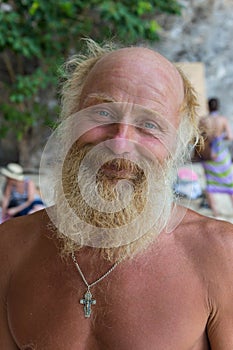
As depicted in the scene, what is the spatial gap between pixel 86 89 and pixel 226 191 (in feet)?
14.0

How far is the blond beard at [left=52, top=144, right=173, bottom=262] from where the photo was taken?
42.5 inches

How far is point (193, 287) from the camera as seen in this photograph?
3.42 feet

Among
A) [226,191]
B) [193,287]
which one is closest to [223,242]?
[193,287]

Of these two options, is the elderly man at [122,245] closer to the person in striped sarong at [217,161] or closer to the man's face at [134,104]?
the man's face at [134,104]

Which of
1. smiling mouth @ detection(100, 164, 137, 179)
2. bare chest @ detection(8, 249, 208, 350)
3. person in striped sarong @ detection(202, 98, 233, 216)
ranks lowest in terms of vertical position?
person in striped sarong @ detection(202, 98, 233, 216)

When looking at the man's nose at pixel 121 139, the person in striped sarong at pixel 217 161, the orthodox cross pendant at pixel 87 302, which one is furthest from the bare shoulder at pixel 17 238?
the person in striped sarong at pixel 217 161

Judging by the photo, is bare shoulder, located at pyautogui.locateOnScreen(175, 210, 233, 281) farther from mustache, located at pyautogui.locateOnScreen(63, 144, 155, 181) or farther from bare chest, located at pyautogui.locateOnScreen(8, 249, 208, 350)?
mustache, located at pyautogui.locateOnScreen(63, 144, 155, 181)

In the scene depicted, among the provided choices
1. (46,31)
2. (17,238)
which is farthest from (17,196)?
(17,238)

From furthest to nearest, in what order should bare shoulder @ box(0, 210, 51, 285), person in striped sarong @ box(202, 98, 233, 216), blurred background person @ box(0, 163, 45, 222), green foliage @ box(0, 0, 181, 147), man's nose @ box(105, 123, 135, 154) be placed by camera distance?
green foliage @ box(0, 0, 181, 147) → person in striped sarong @ box(202, 98, 233, 216) → blurred background person @ box(0, 163, 45, 222) → bare shoulder @ box(0, 210, 51, 285) → man's nose @ box(105, 123, 135, 154)

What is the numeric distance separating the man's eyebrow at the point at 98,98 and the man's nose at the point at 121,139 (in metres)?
0.07

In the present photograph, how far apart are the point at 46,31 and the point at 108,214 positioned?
544 cm

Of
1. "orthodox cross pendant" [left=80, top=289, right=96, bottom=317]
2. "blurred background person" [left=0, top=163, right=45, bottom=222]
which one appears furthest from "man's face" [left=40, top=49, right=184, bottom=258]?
"blurred background person" [left=0, top=163, right=45, bottom=222]

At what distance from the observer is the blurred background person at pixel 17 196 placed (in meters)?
3.98

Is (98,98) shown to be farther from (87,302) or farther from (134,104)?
(87,302)
